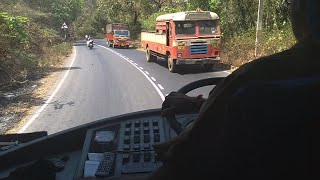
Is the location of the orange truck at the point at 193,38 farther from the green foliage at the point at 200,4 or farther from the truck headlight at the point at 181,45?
the green foliage at the point at 200,4

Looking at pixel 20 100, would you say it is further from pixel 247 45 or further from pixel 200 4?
pixel 200 4

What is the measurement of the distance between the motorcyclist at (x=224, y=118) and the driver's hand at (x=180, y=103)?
45.7 inches

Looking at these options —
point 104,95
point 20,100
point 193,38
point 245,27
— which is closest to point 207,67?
point 193,38

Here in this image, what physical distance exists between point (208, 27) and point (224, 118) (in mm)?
19423

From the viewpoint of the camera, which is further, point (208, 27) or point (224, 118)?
point (208, 27)

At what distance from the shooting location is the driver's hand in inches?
94.5

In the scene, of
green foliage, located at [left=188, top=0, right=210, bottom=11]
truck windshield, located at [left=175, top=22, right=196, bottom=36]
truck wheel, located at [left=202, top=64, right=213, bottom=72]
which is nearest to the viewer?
truck windshield, located at [left=175, top=22, right=196, bottom=36]

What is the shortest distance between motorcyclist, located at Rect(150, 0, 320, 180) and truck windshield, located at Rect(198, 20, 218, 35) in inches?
753

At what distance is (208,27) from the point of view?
2016 cm

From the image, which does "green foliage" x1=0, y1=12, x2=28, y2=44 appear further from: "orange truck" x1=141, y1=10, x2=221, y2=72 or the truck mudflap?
the truck mudflap

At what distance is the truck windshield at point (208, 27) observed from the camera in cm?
2008

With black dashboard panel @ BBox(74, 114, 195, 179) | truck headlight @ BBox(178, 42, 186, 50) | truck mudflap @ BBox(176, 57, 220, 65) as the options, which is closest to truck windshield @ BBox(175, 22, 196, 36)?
truck headlight @ BBox(178, 42, 186, 50)

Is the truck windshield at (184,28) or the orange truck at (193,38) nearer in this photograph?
the orange truck at (193,38)

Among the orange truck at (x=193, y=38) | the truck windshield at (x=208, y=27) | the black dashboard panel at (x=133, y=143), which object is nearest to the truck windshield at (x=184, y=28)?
the orange truck at (x=193, y=38)
